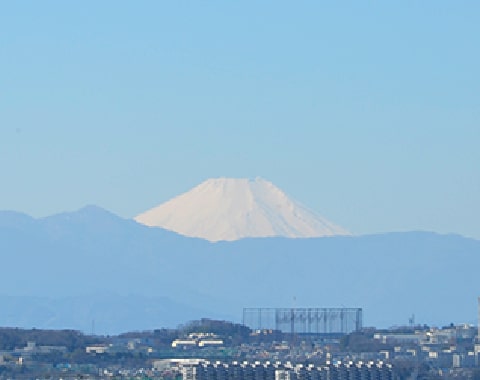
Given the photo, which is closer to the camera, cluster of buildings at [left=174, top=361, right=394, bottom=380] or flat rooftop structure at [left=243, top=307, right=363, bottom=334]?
cluster of buildings at [left=174, top=361, right=394, bottom=380]

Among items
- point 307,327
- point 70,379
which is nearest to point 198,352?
point 70,379

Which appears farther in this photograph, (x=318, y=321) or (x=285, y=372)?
(x=318, y=321)

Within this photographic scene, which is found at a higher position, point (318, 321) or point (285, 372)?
point (318, 321)

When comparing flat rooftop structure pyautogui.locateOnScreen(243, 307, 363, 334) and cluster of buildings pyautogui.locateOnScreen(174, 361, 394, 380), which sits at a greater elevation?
flat rooftop structure pyautogui.locateOnScreen(243, 307, 363, 334)

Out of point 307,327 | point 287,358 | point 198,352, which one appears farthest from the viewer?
point 307,327

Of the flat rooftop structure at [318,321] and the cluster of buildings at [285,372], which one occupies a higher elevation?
the flat rooftop structure at [318,321]

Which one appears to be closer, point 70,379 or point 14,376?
point 70,379

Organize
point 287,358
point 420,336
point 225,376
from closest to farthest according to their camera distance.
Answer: point 225,376
point 287,358
point 420,336

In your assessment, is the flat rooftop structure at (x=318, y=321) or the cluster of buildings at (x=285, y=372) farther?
the flat rooftop structure at (x=318, y=321)

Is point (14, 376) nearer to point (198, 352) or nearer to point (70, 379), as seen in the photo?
point (70, 379)

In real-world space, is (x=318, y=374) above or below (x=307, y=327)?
below

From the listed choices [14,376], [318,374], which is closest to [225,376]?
[318,374]
